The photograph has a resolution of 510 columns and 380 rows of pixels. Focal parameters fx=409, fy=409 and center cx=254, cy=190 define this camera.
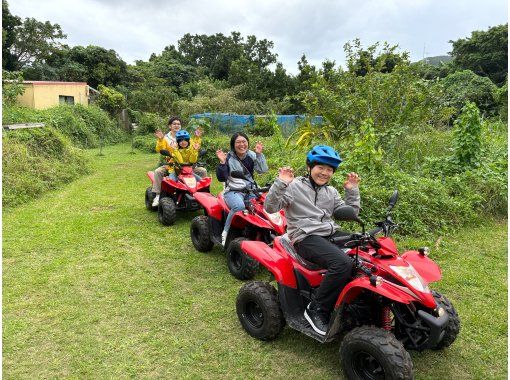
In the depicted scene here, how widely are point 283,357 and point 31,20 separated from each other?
3658 cm

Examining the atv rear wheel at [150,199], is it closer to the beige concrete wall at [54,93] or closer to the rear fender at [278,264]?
the rear fender at [278,264]

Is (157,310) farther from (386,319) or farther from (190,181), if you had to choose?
(190,181)

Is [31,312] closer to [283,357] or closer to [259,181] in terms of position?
[283,357]

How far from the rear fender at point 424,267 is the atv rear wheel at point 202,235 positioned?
2913 millimetres

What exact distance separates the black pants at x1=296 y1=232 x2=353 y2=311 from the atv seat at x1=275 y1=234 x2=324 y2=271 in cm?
8

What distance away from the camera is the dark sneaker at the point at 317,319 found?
3.07m

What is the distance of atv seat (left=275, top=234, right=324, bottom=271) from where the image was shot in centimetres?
323

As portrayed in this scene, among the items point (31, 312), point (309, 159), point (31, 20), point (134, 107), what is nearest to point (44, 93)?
point (134, 107)

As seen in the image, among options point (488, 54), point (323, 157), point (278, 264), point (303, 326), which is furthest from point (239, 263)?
point (488, 54)

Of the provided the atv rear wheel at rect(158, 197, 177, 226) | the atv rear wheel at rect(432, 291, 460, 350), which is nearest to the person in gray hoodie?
the atv rear wheel at rect(432, 291, 460, 350)

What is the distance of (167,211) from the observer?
6.57m

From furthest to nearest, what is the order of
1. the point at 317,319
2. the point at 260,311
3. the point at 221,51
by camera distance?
the point at 221,51, the point at 260,311, the point at 317,319

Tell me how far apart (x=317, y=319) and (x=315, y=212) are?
2.69 feet

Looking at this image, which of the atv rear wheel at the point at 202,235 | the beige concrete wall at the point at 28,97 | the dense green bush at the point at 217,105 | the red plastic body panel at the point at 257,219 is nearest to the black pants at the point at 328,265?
the red plastic body panel at the point at 257,219
